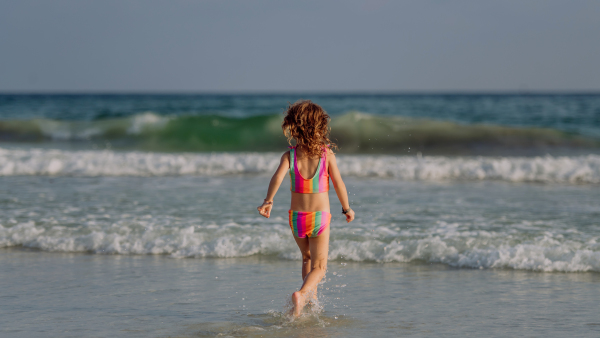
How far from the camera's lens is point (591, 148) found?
18.0m

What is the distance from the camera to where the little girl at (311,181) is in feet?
12.9

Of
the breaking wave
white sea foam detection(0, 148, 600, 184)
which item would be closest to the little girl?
white sea foam detection(0, 148, 600, 184)

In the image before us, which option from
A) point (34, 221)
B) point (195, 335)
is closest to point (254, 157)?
point (34, 221)

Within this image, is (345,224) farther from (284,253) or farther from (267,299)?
(267,299)

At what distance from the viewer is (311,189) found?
4039 millimetres

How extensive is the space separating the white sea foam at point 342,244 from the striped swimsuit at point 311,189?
1724 mm

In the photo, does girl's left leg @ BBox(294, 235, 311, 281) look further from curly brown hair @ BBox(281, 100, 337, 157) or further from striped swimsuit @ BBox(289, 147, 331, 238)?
curly brown hair @ BBox(281, 100, 337, 157)

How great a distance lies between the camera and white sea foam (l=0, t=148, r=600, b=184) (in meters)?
11.6

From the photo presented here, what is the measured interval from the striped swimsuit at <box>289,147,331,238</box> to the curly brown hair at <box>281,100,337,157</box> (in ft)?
0.38

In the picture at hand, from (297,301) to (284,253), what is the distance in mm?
2015

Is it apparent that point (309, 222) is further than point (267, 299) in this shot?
No

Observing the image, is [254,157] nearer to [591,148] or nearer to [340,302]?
[340,302]

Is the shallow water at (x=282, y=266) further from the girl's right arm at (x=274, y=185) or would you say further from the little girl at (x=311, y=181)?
the girl's right arm at (x=274, y=185)

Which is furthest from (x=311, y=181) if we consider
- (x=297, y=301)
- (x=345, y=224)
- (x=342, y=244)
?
(x=345, y=224)
